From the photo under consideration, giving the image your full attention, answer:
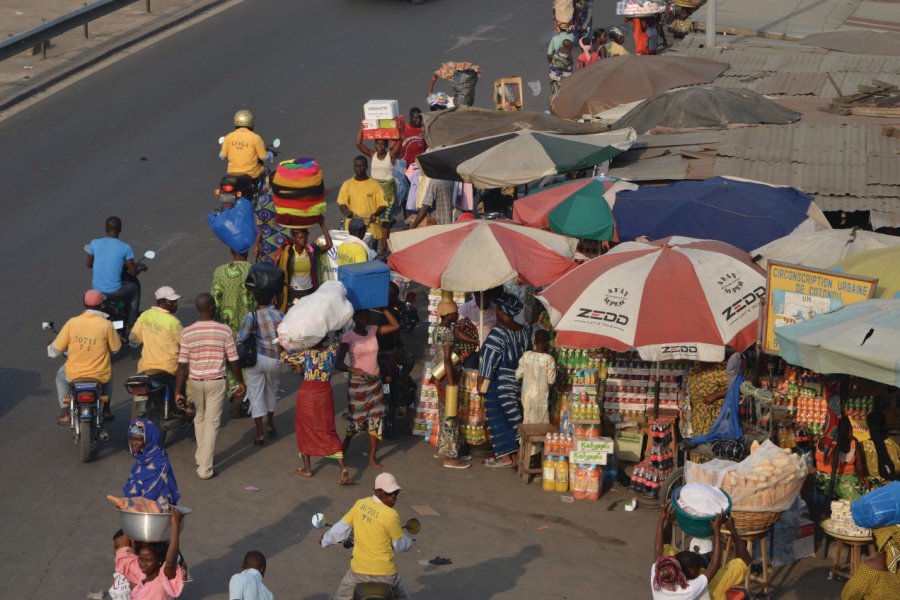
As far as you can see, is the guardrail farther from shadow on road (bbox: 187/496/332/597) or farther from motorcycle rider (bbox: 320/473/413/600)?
motorcycle rider (bbox: 320/473/413/600)

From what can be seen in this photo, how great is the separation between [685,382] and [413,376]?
3493mm

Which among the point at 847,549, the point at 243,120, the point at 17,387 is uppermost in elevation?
the point at 243,120

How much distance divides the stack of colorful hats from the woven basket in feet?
21.7

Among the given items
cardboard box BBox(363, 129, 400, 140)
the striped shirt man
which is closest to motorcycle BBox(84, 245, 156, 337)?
the striped shirt man

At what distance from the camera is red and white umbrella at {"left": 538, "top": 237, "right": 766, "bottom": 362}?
12.4 metres

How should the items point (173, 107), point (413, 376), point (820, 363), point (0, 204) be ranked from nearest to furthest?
1. point (820, 363)
2. point (413, 376)
3. point (0, 204)
4. point (173, 107)

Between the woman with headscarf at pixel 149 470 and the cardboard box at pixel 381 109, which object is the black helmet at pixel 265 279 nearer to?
the woman with headscarf at pixel 149 470

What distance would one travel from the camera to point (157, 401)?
13.5m

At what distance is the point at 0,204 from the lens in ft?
65.2

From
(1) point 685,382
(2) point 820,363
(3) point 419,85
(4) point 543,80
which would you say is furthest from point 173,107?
(2) point 820,363

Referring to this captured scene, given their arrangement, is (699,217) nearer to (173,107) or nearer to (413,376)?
(413,376)

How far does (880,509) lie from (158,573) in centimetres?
501

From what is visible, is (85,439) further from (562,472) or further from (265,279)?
(562,472)

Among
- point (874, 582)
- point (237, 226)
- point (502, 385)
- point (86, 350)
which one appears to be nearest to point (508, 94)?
point (237, 226)
